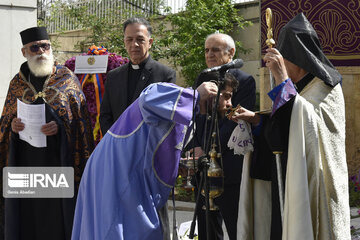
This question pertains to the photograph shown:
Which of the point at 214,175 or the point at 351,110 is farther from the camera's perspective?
the point at 351,110

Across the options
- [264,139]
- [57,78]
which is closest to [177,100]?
[264,139]

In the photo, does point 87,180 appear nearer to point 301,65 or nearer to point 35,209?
point 301,65

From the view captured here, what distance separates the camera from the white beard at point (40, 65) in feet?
18.7

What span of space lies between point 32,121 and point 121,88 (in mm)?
886

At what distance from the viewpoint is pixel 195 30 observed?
464 inches

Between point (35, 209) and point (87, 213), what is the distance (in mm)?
2098

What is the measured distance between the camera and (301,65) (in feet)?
11.8

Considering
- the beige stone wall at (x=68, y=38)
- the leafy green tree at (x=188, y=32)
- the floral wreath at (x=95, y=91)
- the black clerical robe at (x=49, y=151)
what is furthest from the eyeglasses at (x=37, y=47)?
the beige stone wall at (x=68, y=38)

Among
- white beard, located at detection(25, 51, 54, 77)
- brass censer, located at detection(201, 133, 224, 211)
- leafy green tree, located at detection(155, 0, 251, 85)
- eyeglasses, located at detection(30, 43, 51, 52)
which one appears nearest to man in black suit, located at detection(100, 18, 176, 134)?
white beard, located at detection(25, 51, 54, 77)

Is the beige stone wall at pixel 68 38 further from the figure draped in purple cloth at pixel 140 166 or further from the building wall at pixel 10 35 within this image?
the figure draped in purple cloth at pixel 140 166

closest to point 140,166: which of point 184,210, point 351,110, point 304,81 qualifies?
point 304,81

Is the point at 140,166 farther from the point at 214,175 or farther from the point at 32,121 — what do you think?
the point at 32,121

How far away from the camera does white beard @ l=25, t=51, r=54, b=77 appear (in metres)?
5.70

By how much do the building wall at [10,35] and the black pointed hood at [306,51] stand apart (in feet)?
16.6
